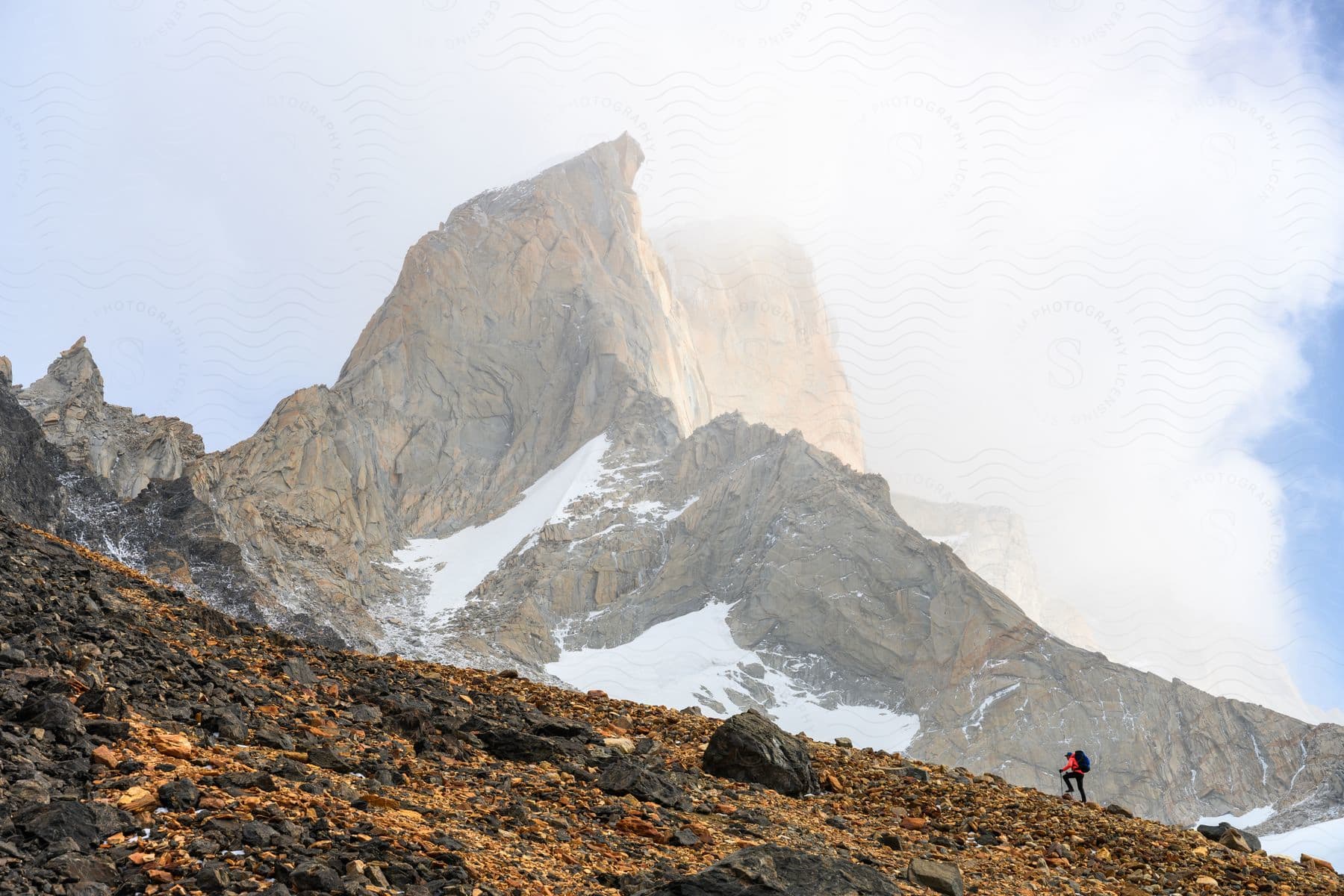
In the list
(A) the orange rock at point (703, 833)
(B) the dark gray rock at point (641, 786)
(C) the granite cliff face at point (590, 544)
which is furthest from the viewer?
(C) the granite cliff face at point (590, 544)

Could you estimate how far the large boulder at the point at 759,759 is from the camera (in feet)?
46.1

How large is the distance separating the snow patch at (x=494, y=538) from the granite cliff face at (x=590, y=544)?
570mm

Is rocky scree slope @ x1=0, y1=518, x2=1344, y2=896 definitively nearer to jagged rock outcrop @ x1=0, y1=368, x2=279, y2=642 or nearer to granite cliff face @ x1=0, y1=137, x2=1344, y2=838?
jagged rock outcrop @ x1=0, y1=368, x2=279, y2=642

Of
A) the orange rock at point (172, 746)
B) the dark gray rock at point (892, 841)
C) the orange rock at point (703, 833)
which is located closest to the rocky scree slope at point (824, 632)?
the dark gray rock at point (892, 841)

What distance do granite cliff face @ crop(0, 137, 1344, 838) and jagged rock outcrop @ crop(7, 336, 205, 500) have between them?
0.98ft

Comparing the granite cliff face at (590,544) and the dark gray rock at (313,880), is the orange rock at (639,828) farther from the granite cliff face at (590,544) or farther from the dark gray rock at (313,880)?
the granite cliff face at (590,544)

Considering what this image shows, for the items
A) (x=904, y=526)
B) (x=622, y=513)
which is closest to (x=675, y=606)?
(x=622, y=513)

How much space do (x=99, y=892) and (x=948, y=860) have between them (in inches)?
357

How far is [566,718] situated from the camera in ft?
50.2

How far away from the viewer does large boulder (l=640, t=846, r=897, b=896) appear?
809 centimetres

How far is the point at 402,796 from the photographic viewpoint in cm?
975

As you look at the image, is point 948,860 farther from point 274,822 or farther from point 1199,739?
point 1199,739

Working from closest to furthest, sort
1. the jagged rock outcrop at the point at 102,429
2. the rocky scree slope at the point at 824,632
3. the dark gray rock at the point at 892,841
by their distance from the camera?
the dark gray rock at the point at 892,841, the jagged rock outcrop at the point at 102,429, the rocky scree slope at the point at 824,632

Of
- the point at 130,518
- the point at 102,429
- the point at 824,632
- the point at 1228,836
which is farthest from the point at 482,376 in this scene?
the point at 1228,836
